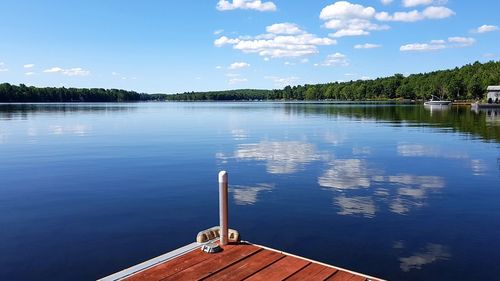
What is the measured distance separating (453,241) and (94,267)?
1047cm

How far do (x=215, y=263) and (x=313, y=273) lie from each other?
2207 millimetres

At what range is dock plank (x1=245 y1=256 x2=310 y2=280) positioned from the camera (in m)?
8.73

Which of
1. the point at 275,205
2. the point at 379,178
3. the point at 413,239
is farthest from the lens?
the point at 379,178

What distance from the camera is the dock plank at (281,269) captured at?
8727 mm

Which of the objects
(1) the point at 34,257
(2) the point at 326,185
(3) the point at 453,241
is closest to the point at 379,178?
(2) the point at 326,185

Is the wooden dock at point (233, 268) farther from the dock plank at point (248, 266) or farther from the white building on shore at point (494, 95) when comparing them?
the white building on shore at point (494, 95)

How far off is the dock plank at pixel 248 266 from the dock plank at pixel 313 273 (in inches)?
31.3

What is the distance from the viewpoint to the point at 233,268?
30.1ft

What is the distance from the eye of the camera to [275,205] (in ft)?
54.6

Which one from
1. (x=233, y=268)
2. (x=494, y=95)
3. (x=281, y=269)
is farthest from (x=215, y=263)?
(x=494, y=95)

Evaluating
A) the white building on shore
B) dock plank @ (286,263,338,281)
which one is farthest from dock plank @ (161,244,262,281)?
the white building on shore

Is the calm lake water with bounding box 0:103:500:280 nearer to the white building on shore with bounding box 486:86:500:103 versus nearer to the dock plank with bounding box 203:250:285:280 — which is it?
the dock plank with bounding box 203:250:285:280

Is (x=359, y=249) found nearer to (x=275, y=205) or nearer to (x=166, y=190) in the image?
(x=275, y=205)

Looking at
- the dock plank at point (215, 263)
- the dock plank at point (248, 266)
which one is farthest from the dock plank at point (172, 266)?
the dock plank at point (248, 266)
